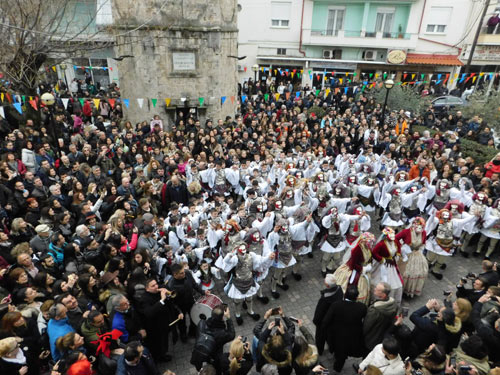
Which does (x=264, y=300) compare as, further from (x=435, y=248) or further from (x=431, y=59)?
(x=431, y=59)

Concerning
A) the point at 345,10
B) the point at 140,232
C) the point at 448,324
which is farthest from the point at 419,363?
the point at 345,10

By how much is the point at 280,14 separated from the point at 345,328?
2603 cm

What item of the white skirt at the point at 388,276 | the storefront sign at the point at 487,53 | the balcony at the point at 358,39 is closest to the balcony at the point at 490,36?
the storefront sign at the point at 487,53

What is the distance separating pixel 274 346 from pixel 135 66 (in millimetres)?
14979

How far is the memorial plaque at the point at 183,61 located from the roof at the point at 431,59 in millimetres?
18177

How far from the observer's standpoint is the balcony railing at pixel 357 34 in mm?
24658

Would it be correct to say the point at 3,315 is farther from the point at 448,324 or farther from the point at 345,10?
the point at 345,10

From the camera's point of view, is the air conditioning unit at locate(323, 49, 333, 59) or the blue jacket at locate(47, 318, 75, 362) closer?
the blue jacket at locate(47, 318, 75, 362)

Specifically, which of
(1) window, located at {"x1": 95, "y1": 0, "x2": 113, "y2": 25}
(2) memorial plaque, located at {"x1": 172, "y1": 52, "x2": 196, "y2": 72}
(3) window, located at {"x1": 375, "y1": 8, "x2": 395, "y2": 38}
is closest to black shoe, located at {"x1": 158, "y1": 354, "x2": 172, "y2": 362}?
(2) memorial plaque, located at {"x1": 172, "y1": 52, "x2": 196, "y2": 72}

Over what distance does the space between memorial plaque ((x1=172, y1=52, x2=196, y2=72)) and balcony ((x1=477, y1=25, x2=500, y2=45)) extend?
931 inches

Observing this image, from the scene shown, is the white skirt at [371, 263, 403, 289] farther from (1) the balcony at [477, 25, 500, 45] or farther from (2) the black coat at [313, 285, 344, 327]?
(1) the balcony at [477, 25, 500, 45]

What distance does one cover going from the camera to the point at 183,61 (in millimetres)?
15719

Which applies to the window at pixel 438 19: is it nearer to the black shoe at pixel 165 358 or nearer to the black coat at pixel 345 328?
the black coat at pixel 345 328

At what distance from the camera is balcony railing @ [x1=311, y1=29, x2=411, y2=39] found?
80.9 ft
